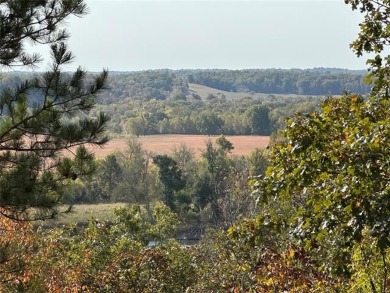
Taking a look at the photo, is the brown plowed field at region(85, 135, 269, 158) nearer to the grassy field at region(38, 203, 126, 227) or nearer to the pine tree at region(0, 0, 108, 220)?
the grassy field at region(38, 203, 126, 227)

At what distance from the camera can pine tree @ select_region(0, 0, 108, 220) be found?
9797 millimetres

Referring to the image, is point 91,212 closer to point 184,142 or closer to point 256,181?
point 184,142

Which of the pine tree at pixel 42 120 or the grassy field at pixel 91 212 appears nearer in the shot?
the pine tree at pixel 42 120

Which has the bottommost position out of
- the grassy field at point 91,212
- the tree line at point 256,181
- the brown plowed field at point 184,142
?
the grassy field at point 91,212

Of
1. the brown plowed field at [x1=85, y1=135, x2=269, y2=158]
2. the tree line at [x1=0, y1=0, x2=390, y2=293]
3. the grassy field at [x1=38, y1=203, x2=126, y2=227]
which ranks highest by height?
the tree line at [x1=0, y1=0, x2=390, y2=293]

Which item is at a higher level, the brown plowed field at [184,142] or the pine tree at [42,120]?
the pine tree at [42,120]

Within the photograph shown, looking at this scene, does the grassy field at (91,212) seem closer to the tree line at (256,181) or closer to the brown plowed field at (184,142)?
the brown plowed field at (184,142)

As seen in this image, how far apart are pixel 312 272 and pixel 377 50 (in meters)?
4.30

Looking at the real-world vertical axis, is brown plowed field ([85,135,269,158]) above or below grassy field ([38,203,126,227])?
above

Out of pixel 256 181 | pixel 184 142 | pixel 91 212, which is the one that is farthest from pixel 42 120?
pixel 184 142

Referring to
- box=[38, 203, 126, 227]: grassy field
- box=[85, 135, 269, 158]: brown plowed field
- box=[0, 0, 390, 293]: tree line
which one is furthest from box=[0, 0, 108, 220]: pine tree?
box=[85, 135, 269, 158]: brown plowed field

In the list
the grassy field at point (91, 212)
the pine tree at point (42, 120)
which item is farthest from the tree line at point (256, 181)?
the grassy field at point (91, 212)

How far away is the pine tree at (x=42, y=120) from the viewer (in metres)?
9.80

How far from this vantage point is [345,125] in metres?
7.69
